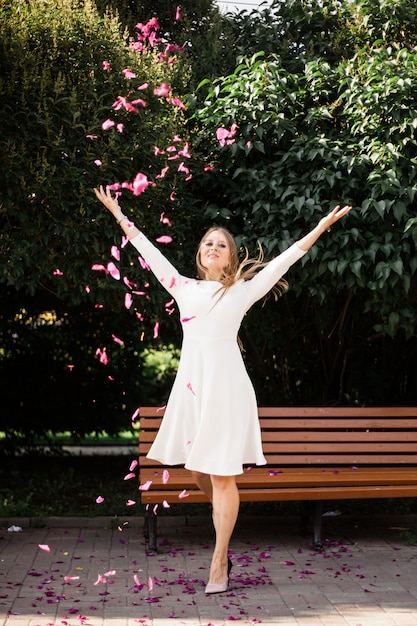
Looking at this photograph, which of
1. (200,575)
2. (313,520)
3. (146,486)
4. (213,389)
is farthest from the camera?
(313,520)

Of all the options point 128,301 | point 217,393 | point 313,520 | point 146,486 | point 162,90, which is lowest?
point 313,520

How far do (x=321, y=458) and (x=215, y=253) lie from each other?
206cm

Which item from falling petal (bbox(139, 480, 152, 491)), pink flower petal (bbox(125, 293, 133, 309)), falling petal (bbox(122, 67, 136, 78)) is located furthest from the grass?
falling petal (bbox(122, 67, 136, 78))

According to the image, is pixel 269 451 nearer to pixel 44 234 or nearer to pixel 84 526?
pixel 84 526

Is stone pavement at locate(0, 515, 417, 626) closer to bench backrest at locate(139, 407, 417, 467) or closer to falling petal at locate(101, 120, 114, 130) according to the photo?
bench backrest at locate(139, 407, 417, 467)

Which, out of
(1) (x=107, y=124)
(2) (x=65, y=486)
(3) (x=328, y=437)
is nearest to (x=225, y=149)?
(1) (x=107, y=124)

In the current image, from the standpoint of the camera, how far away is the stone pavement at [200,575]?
4.43 m

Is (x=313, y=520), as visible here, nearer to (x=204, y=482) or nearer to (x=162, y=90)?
(x=204, y=482)

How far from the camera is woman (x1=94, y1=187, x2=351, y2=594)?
15.2ft

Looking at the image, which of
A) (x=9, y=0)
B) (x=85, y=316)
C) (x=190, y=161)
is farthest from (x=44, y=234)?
(x=85, y=316)

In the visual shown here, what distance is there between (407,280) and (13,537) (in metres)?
3.21

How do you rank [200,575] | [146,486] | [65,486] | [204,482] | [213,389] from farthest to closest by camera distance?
[65,486] → [146,486] → [200,575] → [204,482] → [213,389]

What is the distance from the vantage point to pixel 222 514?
4680 mm

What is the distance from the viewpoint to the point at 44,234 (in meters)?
5.92
